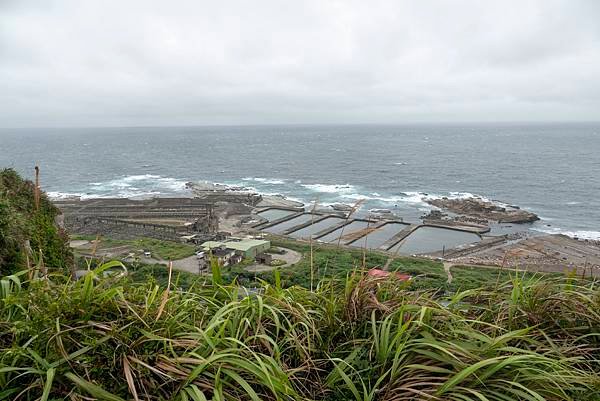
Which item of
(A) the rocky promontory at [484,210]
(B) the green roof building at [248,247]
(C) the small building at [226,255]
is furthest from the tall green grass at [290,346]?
(A) the rocky promontory at [484,210]

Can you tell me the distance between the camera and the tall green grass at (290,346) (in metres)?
2.05

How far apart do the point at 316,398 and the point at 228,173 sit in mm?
81593

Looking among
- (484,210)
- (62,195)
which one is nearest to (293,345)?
(484,210)

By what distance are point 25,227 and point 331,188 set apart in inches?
2247

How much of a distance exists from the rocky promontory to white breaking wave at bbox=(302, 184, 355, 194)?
528 inches

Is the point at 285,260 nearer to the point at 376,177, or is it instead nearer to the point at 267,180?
the point at 267,180

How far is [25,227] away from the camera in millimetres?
8461

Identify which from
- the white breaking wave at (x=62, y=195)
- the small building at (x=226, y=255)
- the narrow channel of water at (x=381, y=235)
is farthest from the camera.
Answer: the white breaking wave at (x=62, y=195)

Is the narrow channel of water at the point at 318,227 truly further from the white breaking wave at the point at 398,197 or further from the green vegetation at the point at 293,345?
the green vegetation at the point at 293,345

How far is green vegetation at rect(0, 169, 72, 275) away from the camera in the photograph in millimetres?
7156

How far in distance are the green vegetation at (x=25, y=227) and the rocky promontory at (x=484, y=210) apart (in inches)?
1785

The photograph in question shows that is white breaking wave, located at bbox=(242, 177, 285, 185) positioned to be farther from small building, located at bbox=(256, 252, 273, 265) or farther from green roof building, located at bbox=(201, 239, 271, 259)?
small building, located at bbox=(256, 252, 273, 265)

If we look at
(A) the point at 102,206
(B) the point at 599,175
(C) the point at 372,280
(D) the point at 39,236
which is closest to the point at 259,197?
(A) the point at 102,206

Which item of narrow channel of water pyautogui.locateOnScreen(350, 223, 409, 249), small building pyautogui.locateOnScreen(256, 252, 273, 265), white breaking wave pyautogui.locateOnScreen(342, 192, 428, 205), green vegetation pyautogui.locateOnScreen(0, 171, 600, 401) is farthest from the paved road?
white breaking wave pyautogui.locateOnScreen(342, 192, 428, 205)
